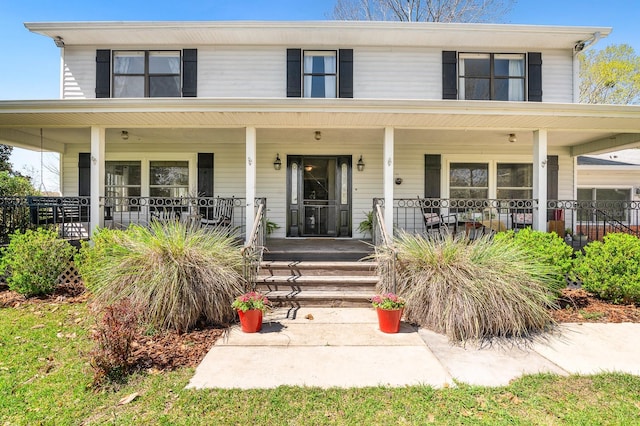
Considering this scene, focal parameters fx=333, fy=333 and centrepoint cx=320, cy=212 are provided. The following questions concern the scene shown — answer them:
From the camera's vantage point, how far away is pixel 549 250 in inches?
202

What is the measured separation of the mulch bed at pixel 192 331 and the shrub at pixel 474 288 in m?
0.69

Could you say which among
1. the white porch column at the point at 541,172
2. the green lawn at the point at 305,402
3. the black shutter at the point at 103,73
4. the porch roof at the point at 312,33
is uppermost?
the porch roof at the point at 312,33

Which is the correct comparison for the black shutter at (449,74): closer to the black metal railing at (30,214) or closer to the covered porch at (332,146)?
the covered porch at (332,146)

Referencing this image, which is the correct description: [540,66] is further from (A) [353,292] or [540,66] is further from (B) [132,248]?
(B) [132,248]

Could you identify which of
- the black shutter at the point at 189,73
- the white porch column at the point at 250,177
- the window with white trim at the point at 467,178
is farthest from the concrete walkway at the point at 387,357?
the black shutter at the point at 189,73

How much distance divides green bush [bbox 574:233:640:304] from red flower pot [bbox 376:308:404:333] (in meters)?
3.44

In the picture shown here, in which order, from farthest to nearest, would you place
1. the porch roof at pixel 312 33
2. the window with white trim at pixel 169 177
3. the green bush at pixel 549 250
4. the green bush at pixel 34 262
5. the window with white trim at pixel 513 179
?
the window with white trim at pixel 513 179 < the window with white trim at pixel 169 177 < the porch roof at pixel 312 33 < the green bush at pixel 34 262 < the green bush at pixel 549 250

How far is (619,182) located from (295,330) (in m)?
12.8

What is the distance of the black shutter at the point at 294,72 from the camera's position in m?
8.39

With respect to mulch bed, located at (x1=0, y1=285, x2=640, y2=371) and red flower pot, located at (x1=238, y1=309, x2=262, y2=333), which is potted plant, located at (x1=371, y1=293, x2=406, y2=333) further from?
mulch bed, located at (x1=0, y1=285, x2=640, y2=371)

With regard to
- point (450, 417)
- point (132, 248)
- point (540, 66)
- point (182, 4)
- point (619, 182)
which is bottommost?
point (450, 417)

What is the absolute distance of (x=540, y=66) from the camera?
8.59 meters

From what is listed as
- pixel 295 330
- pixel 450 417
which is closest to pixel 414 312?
pixel 295 330

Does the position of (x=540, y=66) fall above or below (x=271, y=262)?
above
